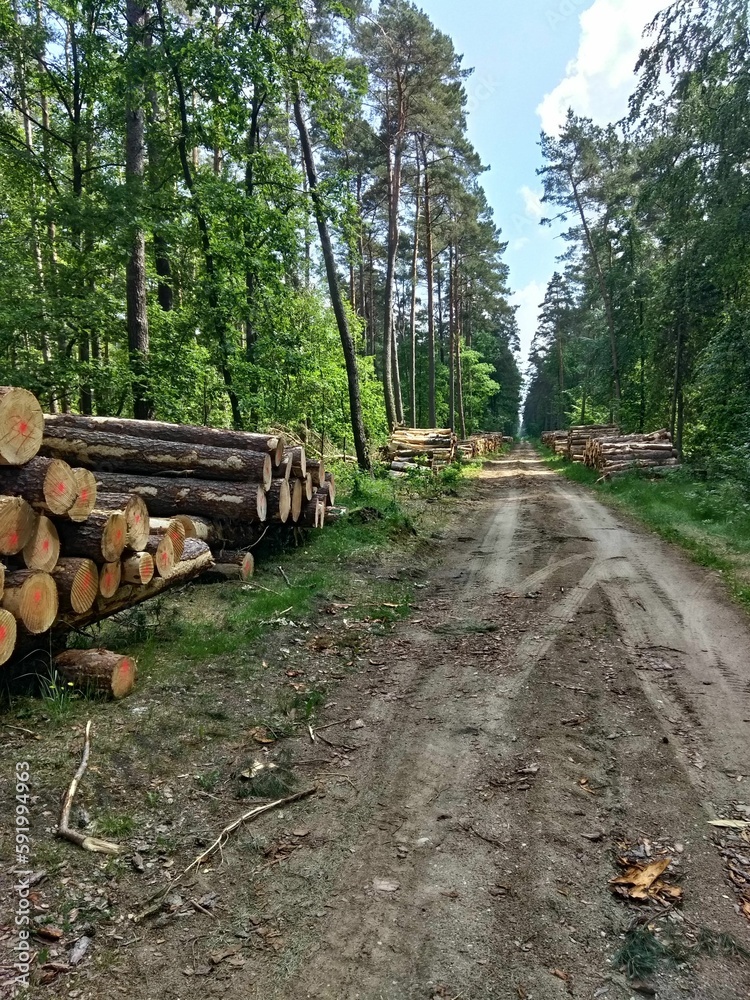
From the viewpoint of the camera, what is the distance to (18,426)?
175 inches

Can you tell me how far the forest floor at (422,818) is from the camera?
2488 mm

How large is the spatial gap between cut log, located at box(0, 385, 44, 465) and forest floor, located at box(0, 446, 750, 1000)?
1.96 meters

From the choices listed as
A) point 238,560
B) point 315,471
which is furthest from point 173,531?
point 315,471

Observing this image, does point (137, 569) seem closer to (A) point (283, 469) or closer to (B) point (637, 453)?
(A) point (283, 469)

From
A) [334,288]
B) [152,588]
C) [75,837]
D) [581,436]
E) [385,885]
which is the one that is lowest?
[385,885]

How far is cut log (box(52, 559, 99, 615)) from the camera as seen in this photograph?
4.59 m

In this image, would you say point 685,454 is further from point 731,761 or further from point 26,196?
point 26,196

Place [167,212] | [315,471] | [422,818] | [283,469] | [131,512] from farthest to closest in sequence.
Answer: [167,212] < [315,471] < [283,469] < [131,512] < [422,818]

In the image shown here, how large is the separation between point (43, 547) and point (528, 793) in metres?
3.94

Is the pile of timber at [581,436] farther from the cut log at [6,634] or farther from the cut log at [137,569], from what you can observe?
the cut log at [6,634]

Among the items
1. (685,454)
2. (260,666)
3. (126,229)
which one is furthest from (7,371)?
(685,454)

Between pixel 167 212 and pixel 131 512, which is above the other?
pixel 167 212

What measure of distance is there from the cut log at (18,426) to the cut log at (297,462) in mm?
4487

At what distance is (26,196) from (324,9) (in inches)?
410
